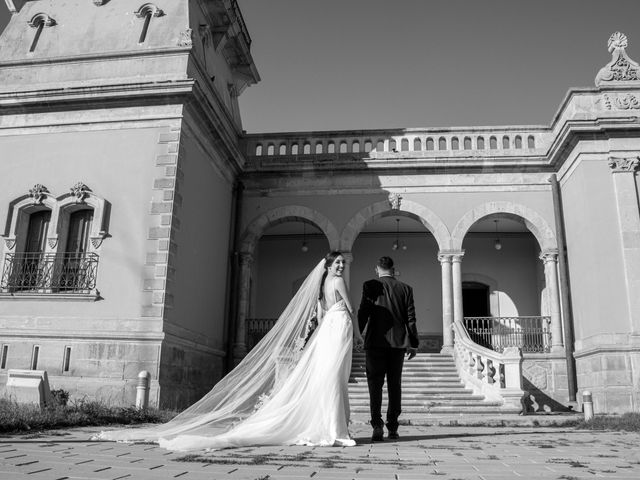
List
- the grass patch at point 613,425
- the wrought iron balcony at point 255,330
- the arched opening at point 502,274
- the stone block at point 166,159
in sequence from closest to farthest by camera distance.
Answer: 1. the grass patch at point 613,425
2. the stone block at point 166,159
3. the wrought iron balcony at point 255,330
4. the arched opening at point 502,274

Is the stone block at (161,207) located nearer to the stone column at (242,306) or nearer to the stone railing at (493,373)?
the stone column at (242,306)

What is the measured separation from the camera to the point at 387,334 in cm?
590

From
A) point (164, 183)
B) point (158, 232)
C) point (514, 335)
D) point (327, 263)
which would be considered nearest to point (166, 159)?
point (164, 183)

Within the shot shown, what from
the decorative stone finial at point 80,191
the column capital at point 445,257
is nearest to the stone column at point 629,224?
the column capital at point 445,257

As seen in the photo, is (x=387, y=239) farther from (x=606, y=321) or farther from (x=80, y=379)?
(x=80, y=379)

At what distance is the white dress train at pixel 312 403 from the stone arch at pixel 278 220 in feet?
30.8

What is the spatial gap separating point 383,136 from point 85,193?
779 centimetres

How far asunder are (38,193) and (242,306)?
5.51 metres

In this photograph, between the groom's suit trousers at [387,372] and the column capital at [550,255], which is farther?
the column capital at [550,255]

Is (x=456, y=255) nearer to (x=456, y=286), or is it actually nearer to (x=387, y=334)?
(x=456, y=286)

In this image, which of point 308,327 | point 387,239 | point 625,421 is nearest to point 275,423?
point 308,327

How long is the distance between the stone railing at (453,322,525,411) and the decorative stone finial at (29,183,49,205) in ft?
30.3

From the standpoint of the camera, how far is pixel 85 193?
1145 centimetres

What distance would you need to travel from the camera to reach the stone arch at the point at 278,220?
15234mm
